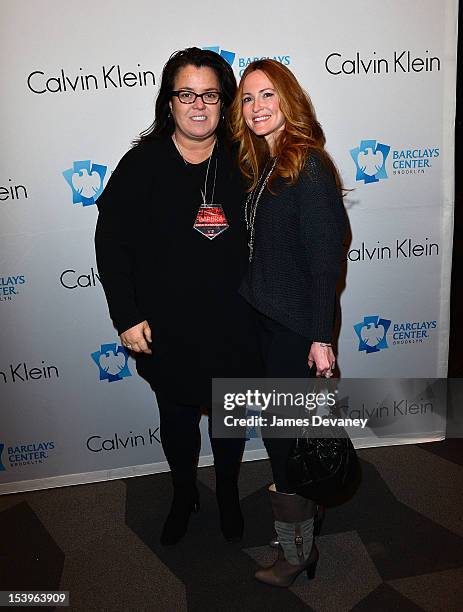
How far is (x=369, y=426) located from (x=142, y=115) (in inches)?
69.2

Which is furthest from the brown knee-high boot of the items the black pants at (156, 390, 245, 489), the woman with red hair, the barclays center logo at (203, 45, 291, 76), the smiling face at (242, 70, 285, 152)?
the barclays center logo at (203, 45, 291, 76)

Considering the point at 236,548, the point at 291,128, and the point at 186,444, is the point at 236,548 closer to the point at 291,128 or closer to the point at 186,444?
the point at 186,444

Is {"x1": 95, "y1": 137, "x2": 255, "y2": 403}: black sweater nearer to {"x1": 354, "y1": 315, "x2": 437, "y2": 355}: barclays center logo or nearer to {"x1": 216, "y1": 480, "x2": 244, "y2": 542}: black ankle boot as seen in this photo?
{"x1": 216, "y1": 480, "x2": 244, "y2": 542}: black ankle boot

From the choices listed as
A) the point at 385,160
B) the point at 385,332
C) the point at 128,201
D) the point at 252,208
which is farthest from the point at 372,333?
the point at 128,201

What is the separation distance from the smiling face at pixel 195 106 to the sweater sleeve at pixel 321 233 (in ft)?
1.25

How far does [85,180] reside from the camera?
2260 mm

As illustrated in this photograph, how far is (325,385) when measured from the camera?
1.86m

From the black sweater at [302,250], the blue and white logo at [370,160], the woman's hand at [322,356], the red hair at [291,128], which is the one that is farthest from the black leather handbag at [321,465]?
the blue and white logo at [370,160]

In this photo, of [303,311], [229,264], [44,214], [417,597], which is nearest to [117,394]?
[44,214]

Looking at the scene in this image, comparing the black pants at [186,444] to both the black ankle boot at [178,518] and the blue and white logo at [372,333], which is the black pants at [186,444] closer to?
the black ankle boot at [178,518]

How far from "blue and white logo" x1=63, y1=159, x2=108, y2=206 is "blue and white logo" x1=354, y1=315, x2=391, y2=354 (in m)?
1.29

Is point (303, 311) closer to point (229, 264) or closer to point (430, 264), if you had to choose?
point (229, 264)

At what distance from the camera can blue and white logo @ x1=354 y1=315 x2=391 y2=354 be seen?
2.62 meters

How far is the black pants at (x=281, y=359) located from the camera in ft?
5.71
